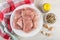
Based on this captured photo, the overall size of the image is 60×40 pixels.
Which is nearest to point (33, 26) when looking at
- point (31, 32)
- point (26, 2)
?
point (31, 32)

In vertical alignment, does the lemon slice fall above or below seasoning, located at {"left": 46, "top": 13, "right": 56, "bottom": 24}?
above

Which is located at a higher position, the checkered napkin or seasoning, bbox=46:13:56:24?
the checkered napkin

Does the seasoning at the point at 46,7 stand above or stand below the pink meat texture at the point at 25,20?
above

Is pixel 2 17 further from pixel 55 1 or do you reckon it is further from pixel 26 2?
pixel 55 1

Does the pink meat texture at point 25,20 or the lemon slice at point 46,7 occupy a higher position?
the lemon slice at point 46,7

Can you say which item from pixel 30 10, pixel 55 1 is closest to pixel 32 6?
pixel 30 10

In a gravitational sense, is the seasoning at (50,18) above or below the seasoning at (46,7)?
below

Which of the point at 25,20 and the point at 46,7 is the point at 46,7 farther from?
the point at 25,20

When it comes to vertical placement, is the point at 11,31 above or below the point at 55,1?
below
